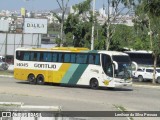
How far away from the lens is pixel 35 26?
67812mm

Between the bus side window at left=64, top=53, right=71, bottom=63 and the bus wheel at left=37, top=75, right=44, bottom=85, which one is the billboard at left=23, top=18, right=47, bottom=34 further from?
the bus side window at left=64, top=53, right=71, bottom=63

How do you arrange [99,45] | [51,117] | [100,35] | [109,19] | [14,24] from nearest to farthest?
[51,117], [109,19], [99,45], [100,35], [14,24]

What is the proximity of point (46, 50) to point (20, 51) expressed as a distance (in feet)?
8.65

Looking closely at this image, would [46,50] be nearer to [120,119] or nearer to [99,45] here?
[120,119]

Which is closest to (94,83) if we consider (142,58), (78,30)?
(142,58)

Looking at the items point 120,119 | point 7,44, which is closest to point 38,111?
point 120,119

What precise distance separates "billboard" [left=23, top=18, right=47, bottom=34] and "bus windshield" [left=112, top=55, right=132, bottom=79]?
36.7m

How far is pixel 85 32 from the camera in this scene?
68312 mm

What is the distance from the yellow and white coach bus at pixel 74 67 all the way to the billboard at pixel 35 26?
3099 centimetres

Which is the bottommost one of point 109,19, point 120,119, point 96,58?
point 120,119

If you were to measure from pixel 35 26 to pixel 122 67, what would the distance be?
123 feet

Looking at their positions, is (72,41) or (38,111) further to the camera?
(72,41)

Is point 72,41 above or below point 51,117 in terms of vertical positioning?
above

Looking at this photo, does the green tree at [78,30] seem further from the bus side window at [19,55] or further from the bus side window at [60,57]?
the bus side window at [60,57]
